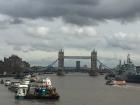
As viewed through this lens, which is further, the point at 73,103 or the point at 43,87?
the point at 43,87

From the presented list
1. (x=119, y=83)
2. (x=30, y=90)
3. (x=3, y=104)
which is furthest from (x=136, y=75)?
(x=3, y=104)

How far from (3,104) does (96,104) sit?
532 inches

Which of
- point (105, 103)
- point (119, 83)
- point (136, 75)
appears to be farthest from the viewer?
point (136, 75)

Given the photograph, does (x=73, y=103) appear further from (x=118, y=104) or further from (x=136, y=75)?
(x=136, y=75)

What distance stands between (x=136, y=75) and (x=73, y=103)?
388 ft

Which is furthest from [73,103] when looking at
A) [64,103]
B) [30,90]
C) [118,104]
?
[30,90]

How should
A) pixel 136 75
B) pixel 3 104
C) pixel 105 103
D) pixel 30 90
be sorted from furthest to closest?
1. pixel 136 75
2. pixel 30 90
3. pixel 105 103
4. pixel 3 104

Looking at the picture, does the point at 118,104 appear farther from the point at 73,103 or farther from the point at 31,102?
the point at 31,102

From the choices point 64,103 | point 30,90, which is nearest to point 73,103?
point 64,103

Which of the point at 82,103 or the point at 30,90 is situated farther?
the point at 30,90

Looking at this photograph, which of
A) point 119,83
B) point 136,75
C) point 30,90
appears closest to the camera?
point 30,90

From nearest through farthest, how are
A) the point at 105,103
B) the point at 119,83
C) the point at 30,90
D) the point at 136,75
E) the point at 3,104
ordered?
the point at 3,104
the point at 105,103
the point at 30,90
the point at 119,83
the point at 136,75

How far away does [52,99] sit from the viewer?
8312 centimetres

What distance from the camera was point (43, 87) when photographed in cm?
8656
